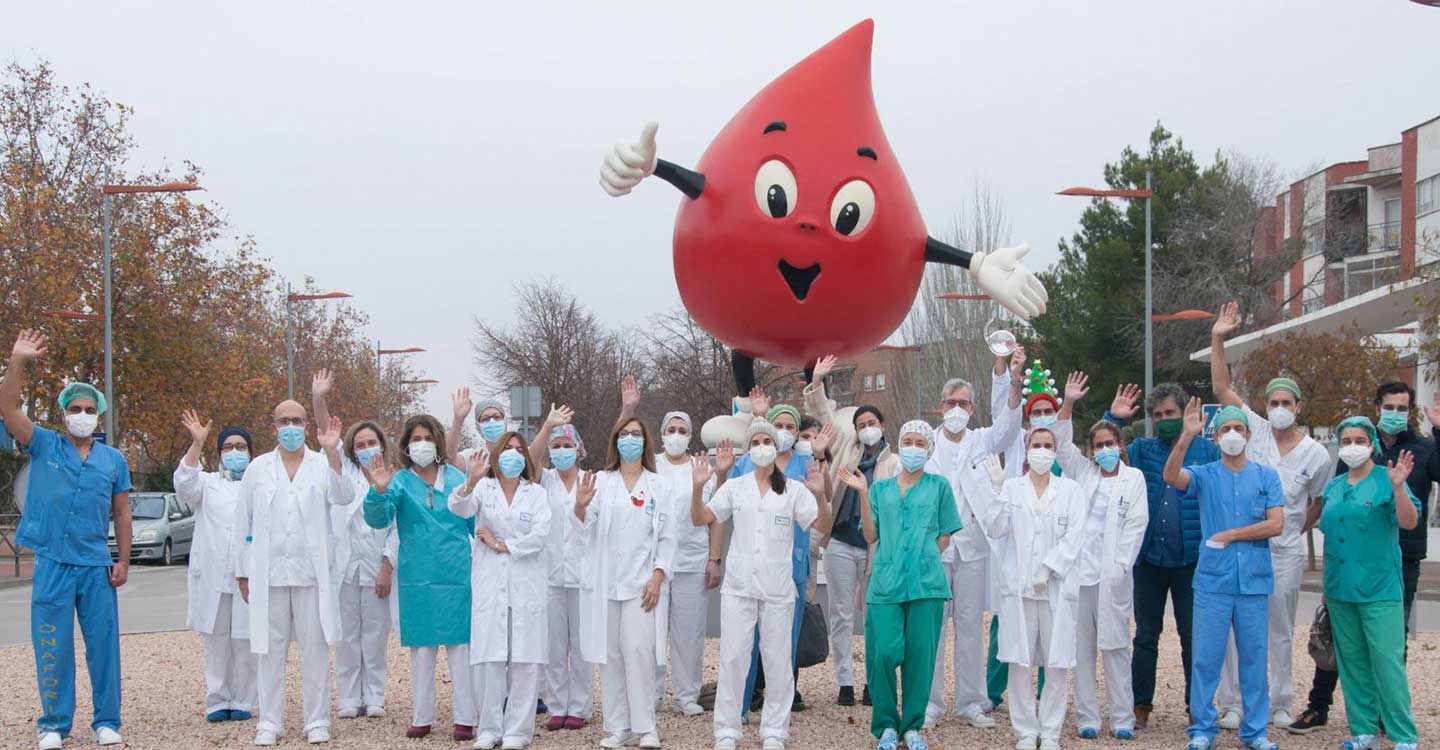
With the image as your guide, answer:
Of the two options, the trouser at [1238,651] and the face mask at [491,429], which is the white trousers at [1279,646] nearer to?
the trouser at [1238,651]

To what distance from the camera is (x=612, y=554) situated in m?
8.33

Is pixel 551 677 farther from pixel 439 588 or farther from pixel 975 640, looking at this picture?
pixel 975 640

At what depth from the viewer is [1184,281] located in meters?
41.8

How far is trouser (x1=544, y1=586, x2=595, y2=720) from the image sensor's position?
9.08m

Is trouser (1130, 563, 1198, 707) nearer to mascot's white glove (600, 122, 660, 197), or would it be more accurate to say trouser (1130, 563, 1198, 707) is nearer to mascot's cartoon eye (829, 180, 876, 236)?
mascot's cartoon eye (829, 180, 876, 236)

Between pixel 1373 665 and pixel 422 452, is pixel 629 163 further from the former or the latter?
pixel 1373 665

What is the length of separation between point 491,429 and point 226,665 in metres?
2.31

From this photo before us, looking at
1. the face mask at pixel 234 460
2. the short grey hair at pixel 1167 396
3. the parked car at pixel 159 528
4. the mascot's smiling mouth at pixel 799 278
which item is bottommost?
the parked car at pixel 159 528

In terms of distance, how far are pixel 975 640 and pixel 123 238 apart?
Answer: 79.5ft

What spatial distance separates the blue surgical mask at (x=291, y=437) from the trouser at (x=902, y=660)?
11.5ft

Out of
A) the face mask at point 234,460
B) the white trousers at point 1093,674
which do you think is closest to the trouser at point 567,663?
the face mask at point 234,460

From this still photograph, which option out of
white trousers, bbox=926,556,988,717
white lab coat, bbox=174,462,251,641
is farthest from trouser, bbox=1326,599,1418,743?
white lab coat, bbox=174,462,251,641

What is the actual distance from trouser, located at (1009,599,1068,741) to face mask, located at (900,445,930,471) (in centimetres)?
95

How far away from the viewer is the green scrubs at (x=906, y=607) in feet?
26.3
